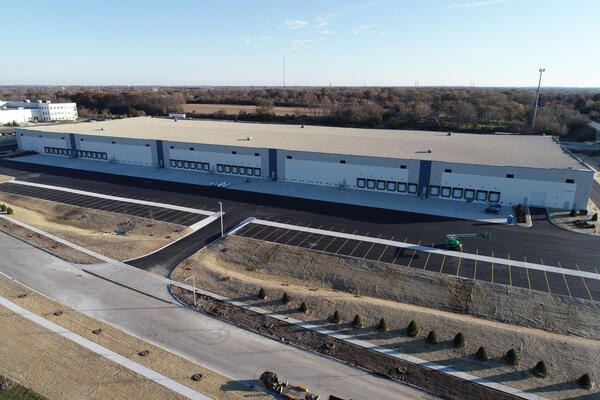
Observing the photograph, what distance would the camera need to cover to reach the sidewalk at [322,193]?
143 feet

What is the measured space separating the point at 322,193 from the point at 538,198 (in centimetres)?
2544

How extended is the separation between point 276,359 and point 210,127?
62739mm

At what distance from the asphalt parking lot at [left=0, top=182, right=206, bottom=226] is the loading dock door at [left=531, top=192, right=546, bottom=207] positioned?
3804cm

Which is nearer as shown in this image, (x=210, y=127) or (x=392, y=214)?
(x=392, y=214)

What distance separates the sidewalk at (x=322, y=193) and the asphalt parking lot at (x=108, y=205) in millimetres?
10693

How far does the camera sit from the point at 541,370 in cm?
2050

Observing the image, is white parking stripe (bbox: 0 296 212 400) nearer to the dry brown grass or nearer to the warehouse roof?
the dry brown grass

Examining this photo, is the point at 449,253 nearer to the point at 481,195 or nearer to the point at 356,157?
the point at 481,195

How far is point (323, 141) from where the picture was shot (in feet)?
202

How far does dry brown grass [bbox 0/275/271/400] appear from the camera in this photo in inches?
754

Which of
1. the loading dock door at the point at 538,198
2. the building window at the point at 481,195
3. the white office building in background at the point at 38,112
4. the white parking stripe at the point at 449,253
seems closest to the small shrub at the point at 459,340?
the white parking stripe at the point at 449,253

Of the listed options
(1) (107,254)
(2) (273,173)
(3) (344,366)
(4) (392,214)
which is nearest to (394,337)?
(3) (344,366)

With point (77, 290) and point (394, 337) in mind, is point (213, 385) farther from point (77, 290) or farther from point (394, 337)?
point (77, 290)

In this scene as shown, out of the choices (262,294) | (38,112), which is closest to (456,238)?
(262,294)
